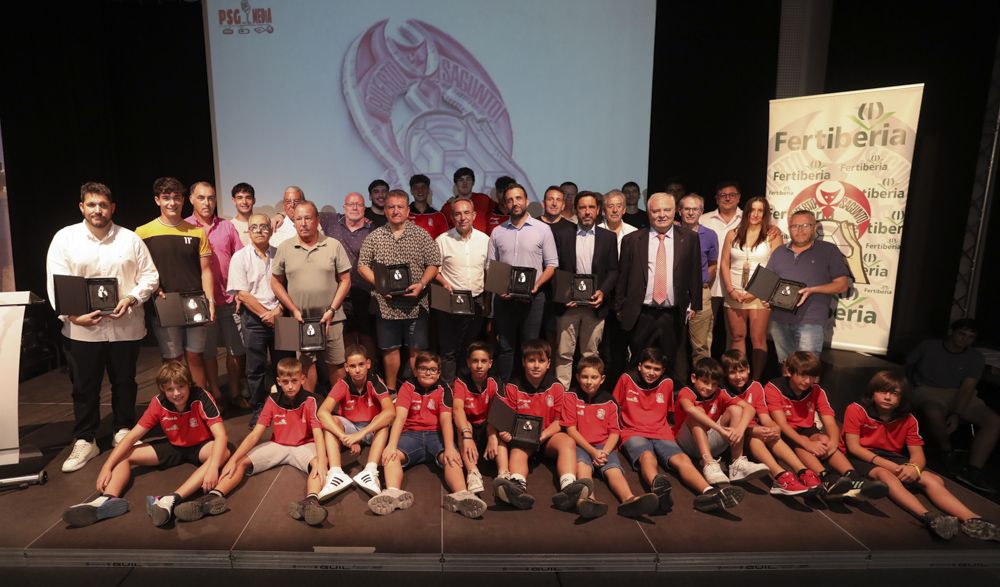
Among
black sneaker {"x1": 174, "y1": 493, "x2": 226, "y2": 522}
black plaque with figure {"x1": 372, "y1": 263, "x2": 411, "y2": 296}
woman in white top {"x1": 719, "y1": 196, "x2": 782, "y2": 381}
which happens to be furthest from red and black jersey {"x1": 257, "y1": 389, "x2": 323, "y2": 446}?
woman in white top {"x1": 719, "y1": 196, "x2": 782, "y2": 381}

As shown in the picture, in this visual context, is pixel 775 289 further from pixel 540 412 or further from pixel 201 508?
pixel 201 508

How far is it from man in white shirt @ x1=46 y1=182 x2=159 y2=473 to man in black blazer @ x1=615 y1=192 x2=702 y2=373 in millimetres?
3349

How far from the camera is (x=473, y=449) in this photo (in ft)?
10.6

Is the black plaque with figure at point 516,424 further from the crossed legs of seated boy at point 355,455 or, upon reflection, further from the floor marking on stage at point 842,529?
the floor marking on stage at point 842,529

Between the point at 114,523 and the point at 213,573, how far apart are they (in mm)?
746

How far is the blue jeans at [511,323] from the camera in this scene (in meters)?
4.16

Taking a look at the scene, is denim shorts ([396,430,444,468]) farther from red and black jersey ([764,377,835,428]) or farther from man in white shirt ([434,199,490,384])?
red and black jersey ([764,377,835,428])

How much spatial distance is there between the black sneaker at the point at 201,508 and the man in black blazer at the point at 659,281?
2849 millimetres

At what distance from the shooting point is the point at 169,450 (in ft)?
10.9

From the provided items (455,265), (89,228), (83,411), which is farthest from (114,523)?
(455,265)

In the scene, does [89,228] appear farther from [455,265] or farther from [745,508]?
[745,508]

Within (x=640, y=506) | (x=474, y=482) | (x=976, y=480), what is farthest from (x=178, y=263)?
(x=976, y=480)

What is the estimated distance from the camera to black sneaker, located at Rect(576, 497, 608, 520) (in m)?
2.82

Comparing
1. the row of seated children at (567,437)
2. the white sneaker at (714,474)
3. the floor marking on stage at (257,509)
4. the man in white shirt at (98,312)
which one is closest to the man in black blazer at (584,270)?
the row of seated children at (567,437)
